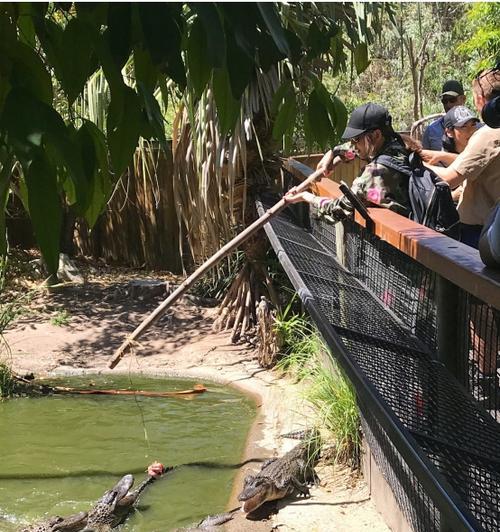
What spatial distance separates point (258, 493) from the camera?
14.3 ft

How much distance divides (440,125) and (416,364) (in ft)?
10.2

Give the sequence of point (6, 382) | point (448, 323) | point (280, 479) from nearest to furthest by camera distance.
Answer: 1. point (448, 323)
2. point (280, 479)
3. point (6, 382)

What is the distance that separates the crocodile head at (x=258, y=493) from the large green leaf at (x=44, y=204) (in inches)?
148

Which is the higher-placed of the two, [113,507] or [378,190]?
[378,190]

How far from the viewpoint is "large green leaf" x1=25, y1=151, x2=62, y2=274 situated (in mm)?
795

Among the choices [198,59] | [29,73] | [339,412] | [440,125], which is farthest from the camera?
[440,125]

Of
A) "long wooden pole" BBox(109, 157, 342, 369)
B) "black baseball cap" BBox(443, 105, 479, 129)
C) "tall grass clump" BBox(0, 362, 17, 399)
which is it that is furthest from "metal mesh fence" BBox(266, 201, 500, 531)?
"tall grass clump" BBox(0, 362, 17, 399)

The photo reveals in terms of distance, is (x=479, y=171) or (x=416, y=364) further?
(x=479, y=171)

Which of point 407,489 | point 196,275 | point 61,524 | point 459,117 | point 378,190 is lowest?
point 61,524

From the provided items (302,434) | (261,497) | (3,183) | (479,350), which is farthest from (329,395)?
(3,183)

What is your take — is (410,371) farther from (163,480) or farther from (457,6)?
(457,6)

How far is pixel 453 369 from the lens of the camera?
2.44 meters

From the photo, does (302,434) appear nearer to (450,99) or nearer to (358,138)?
(358,138)

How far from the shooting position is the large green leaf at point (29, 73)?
88 centimetres
